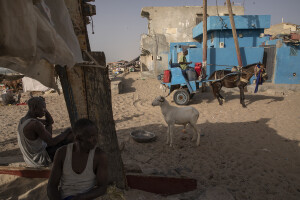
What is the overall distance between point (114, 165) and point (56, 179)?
780 mm

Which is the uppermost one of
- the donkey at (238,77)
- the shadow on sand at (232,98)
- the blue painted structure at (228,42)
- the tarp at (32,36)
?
the blue painted structure at (228,42)

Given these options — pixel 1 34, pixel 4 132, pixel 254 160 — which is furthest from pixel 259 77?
pixel 4 132

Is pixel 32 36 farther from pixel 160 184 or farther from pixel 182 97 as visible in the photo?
pixel 182 97

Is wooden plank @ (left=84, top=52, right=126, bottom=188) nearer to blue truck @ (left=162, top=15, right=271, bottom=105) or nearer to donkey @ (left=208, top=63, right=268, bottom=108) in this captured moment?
blue truck @ (left=162, top=15, right=271, bottom=105)

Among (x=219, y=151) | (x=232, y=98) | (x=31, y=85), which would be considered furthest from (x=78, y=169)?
(x=31, y=85)

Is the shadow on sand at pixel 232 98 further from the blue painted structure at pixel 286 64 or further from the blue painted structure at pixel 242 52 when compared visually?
the blue painted structure at pixel 286 64

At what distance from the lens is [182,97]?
8.74 metres

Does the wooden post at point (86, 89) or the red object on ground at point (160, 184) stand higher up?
the wooden post at point (86, 89)

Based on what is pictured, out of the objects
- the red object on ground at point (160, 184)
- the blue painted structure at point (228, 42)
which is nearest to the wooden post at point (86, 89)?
the red object on ground at point (160, 184)

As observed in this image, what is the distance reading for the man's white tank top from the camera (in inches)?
71.6

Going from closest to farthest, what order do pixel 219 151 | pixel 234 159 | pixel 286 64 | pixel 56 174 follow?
pixel 56 174 < pixel 234 159 < pixel 219 151 < pixel 286 64

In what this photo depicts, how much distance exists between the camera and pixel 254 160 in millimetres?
4027

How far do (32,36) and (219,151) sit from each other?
4.58 meters

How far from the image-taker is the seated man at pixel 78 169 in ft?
5.91
